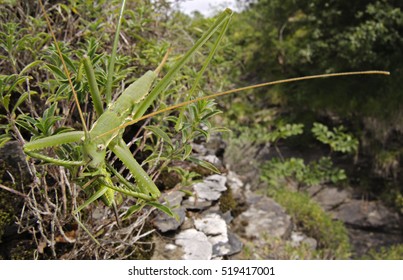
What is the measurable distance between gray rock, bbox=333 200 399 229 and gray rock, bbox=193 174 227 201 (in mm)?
2915

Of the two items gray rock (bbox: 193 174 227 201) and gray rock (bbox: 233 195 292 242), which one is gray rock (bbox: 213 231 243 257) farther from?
gray rock (bbox: 233 195 292 242)

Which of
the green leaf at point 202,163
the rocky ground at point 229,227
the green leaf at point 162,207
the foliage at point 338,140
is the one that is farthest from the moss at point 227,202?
the foliage at point 338,140

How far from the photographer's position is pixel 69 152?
1.03 m

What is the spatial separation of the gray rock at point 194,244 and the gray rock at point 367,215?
3.32m

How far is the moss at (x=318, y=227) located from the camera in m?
3.08

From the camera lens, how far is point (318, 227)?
3.20 m

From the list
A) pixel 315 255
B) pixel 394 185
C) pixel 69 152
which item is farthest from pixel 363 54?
pixel 69 152

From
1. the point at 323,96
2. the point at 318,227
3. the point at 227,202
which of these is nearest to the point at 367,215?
the point at 323,96

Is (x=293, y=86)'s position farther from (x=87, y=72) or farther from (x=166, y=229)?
(x=87, y=72)

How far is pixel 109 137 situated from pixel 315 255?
86.5 inches

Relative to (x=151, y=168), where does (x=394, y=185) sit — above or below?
below

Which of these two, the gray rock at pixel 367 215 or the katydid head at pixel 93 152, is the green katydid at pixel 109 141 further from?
the gray rock at pixel 367 215

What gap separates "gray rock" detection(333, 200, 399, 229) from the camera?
15.4ft

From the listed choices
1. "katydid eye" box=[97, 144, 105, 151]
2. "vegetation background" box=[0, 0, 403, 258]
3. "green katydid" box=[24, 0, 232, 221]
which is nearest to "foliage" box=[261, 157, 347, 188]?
"vegetation background" box=[0, 0, 403, 258]
